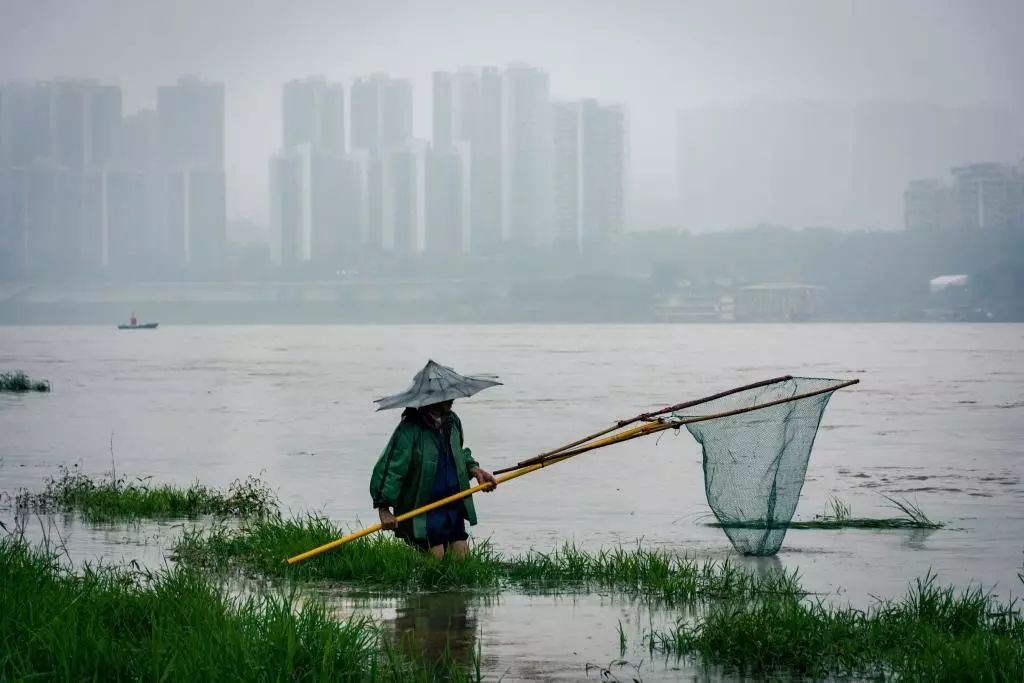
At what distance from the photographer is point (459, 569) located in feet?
32.3

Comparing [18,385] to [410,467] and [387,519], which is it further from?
[387,519]

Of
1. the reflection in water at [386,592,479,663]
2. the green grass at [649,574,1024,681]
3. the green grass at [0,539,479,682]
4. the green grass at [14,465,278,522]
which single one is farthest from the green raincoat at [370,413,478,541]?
the green grass at [14,465,278,522]

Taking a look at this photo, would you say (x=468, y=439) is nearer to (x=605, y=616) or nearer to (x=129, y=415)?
(x=129, y=415)

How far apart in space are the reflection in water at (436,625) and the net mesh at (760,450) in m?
2.38

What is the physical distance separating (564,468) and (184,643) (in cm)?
1664

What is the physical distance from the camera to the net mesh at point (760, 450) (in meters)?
10.9

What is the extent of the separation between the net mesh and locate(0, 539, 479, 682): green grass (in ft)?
12.9

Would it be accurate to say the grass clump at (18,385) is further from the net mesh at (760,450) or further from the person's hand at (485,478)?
the person's hand at (485,478)

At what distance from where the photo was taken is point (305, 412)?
38250 millimetres

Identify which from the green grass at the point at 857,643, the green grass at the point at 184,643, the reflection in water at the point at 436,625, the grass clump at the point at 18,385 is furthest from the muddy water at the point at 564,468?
the grass clump at the point at 18,385

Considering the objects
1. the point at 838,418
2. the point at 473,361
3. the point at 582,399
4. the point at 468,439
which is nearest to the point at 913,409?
the point at 838,418

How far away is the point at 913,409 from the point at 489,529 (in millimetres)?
27652

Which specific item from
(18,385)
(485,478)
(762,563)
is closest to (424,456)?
(485,478)

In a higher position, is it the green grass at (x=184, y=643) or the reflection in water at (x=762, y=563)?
the green grass at (x=184, y=643)
